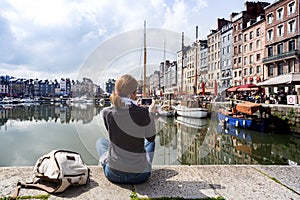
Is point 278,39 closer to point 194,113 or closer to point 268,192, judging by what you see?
point 194,113

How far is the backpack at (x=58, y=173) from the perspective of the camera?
2488mm

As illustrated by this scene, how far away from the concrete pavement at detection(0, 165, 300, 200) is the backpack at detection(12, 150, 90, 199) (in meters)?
0.08

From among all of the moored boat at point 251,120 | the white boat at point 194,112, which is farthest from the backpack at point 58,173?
the white boat at point 194,112

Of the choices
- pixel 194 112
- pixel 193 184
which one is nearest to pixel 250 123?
pixel 194 112

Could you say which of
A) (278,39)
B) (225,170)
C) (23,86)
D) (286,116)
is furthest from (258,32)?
(23,86)

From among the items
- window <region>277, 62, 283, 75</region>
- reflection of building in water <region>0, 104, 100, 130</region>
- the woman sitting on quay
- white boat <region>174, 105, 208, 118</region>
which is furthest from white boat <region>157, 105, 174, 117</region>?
the woman sitting on quay

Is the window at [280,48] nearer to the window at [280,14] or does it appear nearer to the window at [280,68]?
the window at [280,68]

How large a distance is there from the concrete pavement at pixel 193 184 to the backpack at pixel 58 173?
0.08 meters

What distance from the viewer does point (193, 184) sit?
276 centimetres

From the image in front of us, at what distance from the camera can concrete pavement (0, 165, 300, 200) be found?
2.46 meters

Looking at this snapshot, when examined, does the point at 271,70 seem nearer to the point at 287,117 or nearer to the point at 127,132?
the point at 287,117

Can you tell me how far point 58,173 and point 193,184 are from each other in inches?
62.0

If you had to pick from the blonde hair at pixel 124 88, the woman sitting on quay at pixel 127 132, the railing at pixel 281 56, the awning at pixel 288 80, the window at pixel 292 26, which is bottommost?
the woman sitting on quay at pixel 127 132

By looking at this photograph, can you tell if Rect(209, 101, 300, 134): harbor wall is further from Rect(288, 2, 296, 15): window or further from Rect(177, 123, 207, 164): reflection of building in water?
Rect(288, 2, 296, 15): window
